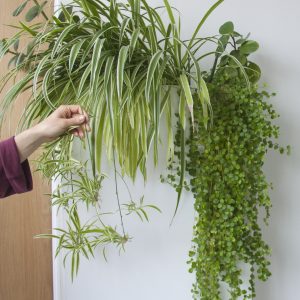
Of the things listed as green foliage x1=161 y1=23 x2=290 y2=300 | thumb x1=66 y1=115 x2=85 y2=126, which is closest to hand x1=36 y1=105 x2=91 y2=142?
thumb x1=66 y1=115 x2=85 y2=126

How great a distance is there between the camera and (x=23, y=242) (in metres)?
1.45

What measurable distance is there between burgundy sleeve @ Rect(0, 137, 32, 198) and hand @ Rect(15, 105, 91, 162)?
0.02m

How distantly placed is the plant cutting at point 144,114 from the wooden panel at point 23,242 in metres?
0.23

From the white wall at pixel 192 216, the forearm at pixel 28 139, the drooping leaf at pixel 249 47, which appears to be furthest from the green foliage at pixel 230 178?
→ the forearm at pixel 28 139

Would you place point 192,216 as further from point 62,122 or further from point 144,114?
point 62,122

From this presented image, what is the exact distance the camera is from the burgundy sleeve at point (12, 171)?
3.21ft

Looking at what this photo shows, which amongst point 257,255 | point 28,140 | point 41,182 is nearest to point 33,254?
point 41,182

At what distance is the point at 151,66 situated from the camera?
3.19 feet

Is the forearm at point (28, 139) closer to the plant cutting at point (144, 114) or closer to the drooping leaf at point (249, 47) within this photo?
the plant cutting at point (144, 114)

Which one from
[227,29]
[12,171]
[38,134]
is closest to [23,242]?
[12,171]

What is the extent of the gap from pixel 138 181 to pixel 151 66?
1.84ft

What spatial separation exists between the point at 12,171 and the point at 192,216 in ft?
2.50

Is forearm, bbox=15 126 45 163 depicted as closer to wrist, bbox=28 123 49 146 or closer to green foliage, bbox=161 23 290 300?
wrist, bbox=28 123 49 146

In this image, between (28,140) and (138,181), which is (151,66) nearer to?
(28,140)
